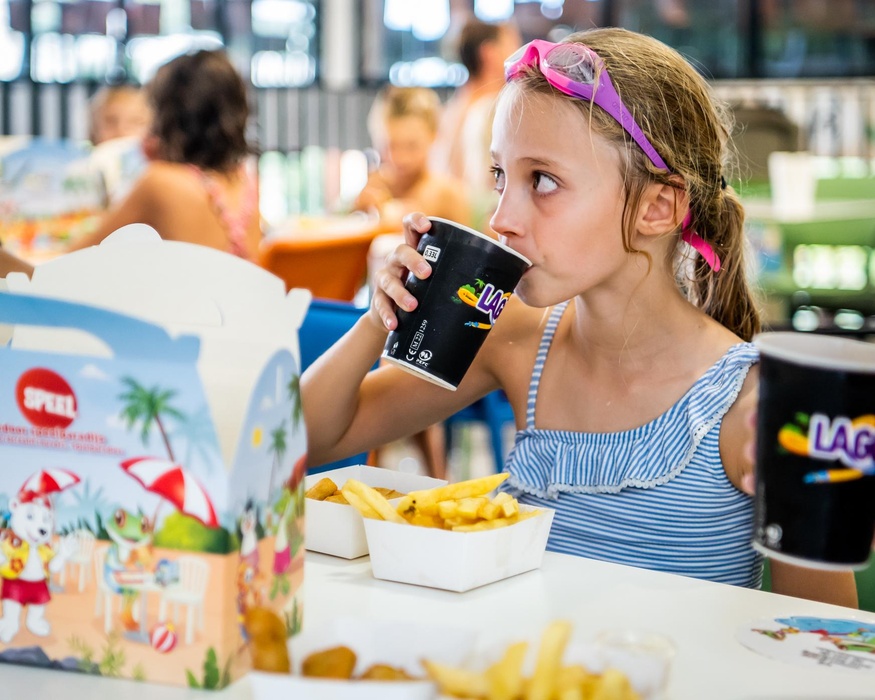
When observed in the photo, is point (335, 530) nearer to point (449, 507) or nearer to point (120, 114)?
point (449, 507)

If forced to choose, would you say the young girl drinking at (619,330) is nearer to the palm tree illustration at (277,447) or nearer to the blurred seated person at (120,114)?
the palm tree illustration at (277,447)

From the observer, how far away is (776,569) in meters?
1.24

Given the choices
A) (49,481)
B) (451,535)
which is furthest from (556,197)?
(49,481)

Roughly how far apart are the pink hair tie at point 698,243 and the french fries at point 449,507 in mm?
503

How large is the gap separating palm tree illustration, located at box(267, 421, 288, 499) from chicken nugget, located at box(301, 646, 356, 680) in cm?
13

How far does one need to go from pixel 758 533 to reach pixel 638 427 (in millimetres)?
541

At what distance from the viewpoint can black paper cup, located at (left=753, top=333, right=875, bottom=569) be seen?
75 cm

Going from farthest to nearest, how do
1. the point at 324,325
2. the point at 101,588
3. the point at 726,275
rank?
the point at 324,325
the point at 726,275
the point at 101,588

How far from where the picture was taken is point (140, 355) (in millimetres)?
783

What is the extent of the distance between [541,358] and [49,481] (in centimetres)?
79

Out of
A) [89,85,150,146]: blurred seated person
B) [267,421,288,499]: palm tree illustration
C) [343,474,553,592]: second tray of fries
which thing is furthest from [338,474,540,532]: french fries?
[89,85,150,146]: blurred seated person

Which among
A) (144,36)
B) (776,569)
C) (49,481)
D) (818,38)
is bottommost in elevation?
(776,569)

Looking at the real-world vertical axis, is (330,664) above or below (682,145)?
below

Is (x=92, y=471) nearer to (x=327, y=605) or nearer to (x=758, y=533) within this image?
(x=327, y=605)
